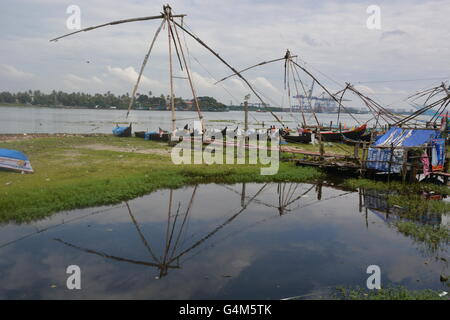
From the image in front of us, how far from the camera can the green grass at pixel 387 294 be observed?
19.0 feet

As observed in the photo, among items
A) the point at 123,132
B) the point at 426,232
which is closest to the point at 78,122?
the point at 123,132

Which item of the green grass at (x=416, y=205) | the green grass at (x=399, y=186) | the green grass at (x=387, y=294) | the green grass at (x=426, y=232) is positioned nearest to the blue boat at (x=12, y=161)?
the green grass at (x=387, y=294)

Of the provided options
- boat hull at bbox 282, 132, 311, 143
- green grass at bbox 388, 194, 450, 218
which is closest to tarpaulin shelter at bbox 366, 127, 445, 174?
green grass at bbox 388, 194, 450, 218

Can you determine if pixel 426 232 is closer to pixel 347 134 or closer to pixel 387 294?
pixel 387 294

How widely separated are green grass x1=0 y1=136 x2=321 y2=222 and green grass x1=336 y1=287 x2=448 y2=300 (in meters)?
7.54

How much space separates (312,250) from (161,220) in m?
4.31

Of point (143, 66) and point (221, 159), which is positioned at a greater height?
point (143, 66)

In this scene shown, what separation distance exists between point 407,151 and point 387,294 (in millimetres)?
9115

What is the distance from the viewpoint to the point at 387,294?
5934 mm

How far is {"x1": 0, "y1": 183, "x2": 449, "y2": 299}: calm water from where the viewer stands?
20.2ft
